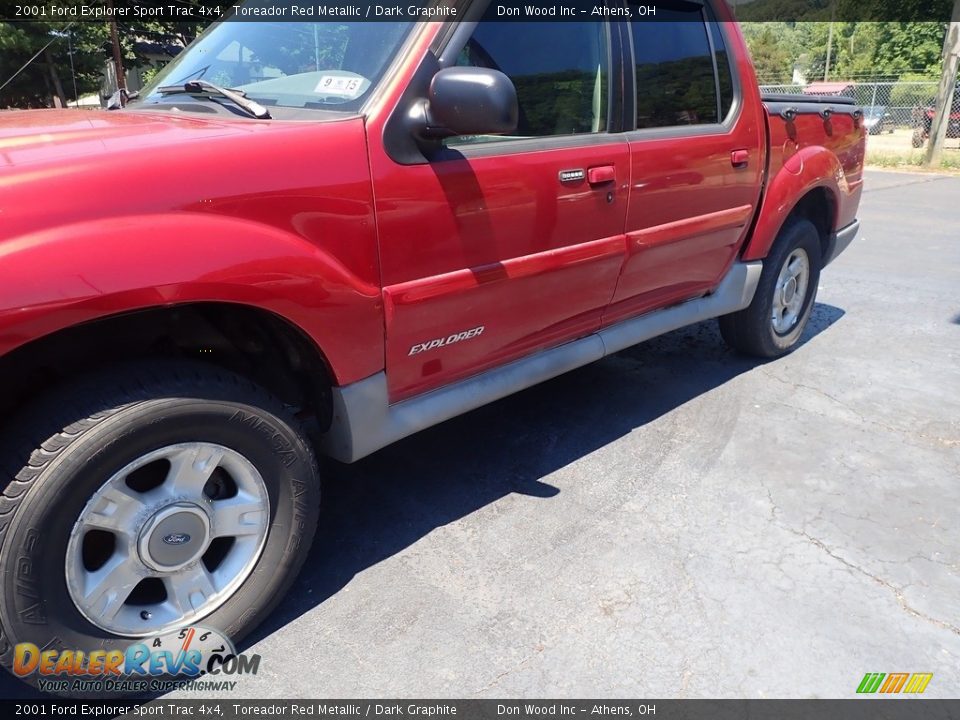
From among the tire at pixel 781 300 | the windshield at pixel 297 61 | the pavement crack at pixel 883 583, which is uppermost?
the windshield at pixel 297 61

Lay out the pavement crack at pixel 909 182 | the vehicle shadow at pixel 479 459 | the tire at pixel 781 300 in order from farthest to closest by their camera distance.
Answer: the pavement crack at pixel 909 182, the tire at pixel 781 300, the vehicle shadow at pixel 479 459

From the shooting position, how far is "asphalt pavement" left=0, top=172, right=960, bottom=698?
2178 mm

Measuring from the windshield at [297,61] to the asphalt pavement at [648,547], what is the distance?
1.59 meters

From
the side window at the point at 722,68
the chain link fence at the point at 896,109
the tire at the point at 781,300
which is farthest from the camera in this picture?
the chain link fence at the point at 896,109

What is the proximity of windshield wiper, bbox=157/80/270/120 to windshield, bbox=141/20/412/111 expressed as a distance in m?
0.05

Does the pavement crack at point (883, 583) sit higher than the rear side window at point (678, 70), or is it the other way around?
the rear side window at point (678, 70)

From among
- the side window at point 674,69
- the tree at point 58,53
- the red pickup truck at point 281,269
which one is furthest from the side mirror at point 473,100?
the tree at point 58,53

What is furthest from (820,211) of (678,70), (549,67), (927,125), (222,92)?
(927,125)

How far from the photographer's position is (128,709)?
2.03 m

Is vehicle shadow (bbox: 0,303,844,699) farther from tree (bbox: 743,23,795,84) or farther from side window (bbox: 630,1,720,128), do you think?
tree (bbox: 743,23,795,84)

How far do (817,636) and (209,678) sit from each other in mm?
1854

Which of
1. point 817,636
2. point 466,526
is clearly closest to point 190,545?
point 466,526

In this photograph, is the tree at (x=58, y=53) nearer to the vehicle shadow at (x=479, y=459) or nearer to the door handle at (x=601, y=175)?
the vehicle shadow at (x=479, y=459)

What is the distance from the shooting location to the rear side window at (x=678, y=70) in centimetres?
308
